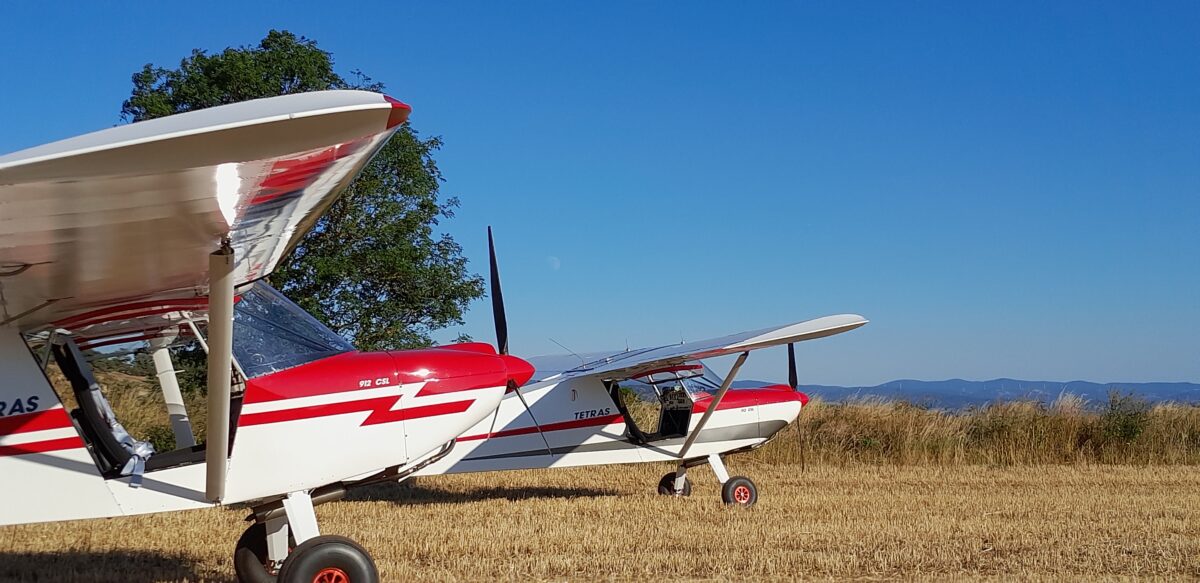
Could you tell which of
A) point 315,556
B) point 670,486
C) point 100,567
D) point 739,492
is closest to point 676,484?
point 670,486

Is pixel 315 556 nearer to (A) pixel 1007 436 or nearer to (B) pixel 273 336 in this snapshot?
(B) pixel 273 336

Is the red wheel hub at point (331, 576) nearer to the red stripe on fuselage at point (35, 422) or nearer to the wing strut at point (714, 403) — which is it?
the red stripe on fuselage at point (35, 422)

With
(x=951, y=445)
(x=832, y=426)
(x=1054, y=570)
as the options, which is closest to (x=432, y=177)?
(x=832, y=426)

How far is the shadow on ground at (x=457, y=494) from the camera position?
12.6 m

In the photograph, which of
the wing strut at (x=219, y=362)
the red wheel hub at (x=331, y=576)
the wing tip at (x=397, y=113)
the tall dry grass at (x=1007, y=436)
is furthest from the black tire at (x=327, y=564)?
the tall dry grass at (x=1007, y=436)

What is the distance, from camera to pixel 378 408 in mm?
6008

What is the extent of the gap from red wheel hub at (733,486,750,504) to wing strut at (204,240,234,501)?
7288 mm

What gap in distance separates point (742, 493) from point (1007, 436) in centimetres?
752

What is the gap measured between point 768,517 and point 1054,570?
11.2 feet

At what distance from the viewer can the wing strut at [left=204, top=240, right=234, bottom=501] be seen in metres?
4.75

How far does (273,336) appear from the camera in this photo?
6230 mm

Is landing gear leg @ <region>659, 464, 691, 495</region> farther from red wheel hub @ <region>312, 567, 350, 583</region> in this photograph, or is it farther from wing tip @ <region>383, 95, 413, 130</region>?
wing tip @ <region>383, 95, 413, 130</region>

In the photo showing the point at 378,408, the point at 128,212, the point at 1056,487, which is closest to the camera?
the point at 128,212

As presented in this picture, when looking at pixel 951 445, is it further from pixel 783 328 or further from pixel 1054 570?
pixel 1054 570
